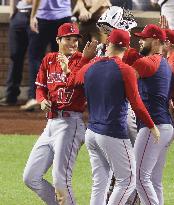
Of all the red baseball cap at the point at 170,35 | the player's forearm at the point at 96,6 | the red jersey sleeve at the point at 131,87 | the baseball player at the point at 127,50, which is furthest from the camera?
the player's forearm at the point at 96,6

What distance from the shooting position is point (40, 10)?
15.4 m

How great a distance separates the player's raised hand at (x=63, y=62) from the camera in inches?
359

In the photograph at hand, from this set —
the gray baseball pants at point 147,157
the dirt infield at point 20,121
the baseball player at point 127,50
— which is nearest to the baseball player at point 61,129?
the baseball player at point 127,50

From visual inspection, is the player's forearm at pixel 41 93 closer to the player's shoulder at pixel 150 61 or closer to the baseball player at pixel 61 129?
the baseball player at pixel 61 129

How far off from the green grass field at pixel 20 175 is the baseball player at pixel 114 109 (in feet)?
5.79

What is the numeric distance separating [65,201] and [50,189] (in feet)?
0.72

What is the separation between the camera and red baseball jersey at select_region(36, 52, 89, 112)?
9211mm

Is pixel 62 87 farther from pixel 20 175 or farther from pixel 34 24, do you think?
pixel 34 24

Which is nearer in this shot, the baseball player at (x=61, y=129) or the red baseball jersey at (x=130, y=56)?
the baseball player at (x=61, y=129)

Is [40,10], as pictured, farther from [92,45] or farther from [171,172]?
[92,45]

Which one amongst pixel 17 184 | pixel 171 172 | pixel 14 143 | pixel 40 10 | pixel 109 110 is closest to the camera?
pixel 109 110

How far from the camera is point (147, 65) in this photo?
8797mm

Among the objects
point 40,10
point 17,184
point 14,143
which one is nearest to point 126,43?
point 17,184

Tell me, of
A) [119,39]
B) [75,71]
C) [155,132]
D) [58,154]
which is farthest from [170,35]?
[58,154]
